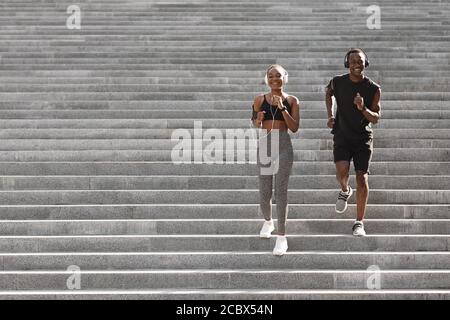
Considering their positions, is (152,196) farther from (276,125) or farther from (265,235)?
(276,125)

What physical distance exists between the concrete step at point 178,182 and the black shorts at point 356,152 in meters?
1.08

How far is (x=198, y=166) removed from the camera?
7.78m

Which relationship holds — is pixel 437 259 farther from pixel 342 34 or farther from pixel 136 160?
pixel 342 34

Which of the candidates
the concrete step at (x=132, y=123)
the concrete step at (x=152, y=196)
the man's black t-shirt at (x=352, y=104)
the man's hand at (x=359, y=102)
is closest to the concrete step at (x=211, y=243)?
the concrete step at (x=152, y=196)

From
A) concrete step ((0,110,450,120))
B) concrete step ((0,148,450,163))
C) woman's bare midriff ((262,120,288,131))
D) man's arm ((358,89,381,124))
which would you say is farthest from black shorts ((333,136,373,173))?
concrete step ((0,110,450,120))

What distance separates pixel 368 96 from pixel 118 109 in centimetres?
412

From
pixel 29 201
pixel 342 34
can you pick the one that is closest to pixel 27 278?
pixel 29 201

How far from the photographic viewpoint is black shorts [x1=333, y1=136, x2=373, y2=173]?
6207mm

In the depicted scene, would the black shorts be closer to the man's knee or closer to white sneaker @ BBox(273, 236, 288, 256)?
the man's knee

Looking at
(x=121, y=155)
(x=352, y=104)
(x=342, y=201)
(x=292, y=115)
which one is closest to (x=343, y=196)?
(x=342, y=201)

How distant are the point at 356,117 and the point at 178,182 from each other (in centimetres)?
215

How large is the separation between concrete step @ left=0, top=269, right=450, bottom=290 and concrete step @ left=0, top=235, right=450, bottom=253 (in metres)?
0.40
